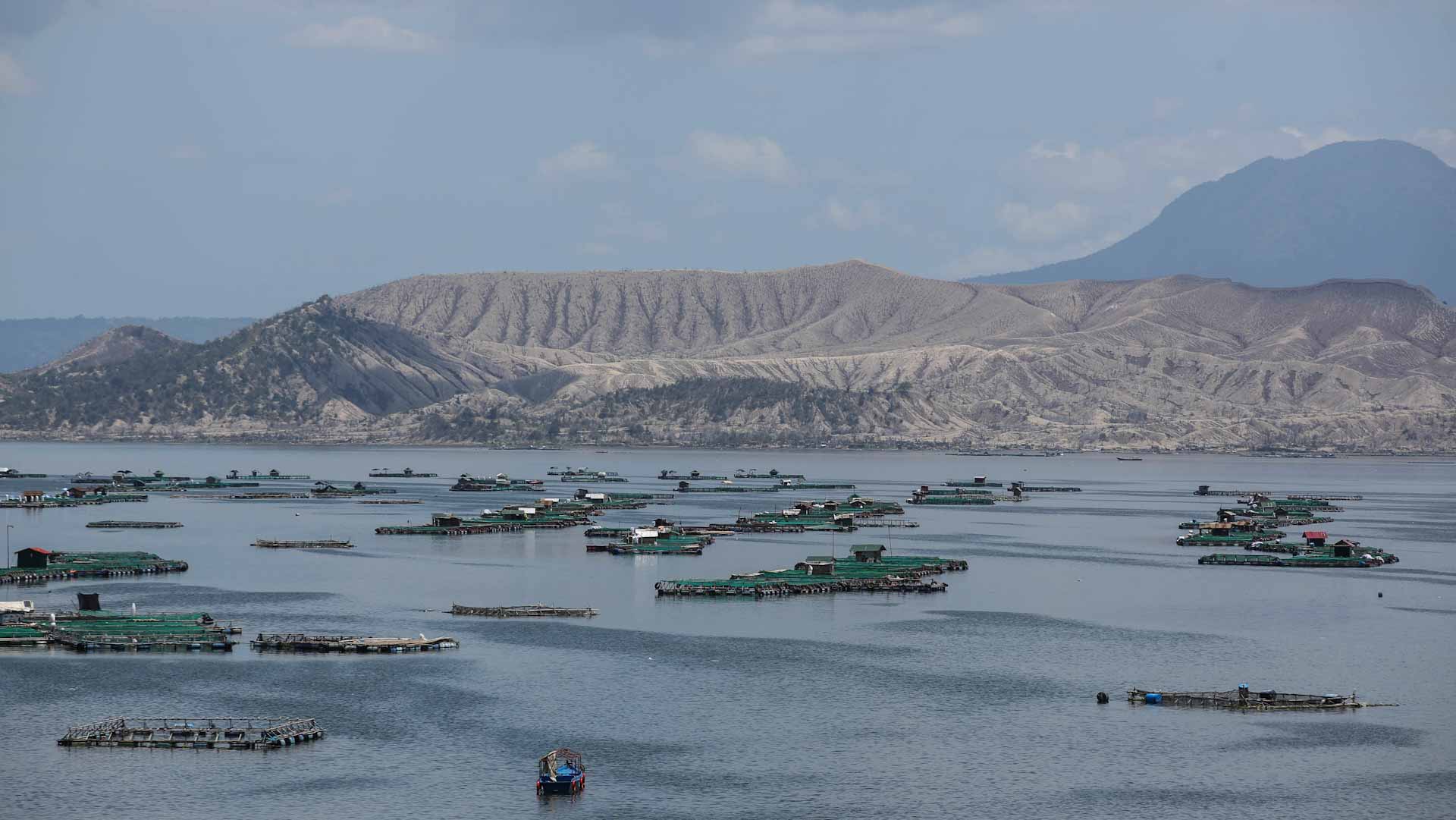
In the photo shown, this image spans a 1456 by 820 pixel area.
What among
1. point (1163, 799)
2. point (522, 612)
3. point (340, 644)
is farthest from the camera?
point (522, 612)

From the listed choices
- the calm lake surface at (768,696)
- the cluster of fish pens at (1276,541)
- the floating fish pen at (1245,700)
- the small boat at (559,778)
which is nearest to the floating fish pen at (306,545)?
the calm lake surface at (768,696)

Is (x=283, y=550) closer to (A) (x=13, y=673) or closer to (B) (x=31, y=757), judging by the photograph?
(A) (x=13, y=673)

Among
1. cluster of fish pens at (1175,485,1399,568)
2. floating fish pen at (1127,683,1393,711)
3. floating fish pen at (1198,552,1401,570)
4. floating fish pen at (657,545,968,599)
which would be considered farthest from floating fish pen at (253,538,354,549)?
floating fish pen at (1127,683,1393,711)

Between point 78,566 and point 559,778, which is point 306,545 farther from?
point 559,778

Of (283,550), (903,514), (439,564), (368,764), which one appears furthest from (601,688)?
(903,514)

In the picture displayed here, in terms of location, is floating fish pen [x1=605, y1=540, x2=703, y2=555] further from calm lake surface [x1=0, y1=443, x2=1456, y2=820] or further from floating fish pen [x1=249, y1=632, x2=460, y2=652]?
floating fish pen [x1=249, y1=632, x2=460, y2=652]

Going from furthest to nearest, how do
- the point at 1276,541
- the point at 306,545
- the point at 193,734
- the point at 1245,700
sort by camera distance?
the point at 1276,541, the point at 306,545, the point at 1245,700, the point at 193,734

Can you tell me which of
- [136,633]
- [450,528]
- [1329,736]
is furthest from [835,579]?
[450,528]
